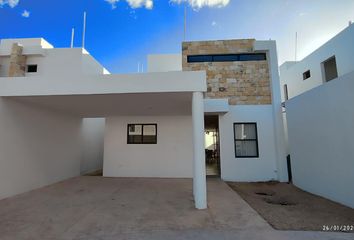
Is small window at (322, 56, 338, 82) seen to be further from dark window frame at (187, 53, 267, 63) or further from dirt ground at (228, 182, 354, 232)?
dirt ground at (228, 182, 354, 232)

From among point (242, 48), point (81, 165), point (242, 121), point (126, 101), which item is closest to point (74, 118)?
point (81, 165)

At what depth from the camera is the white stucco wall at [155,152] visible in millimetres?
9062

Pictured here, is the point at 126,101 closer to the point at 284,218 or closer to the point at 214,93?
the point at 214,93

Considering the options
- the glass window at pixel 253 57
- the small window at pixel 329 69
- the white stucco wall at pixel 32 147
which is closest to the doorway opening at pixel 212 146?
the glass window at pixel 253 57

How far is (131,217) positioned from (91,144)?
815 cm

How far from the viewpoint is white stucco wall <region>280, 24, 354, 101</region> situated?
9547 millimetres

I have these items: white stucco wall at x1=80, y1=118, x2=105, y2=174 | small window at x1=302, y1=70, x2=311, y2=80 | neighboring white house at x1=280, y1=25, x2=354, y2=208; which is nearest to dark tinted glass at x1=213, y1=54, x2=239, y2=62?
neighboring white house at x1=280, y1=25, x2=354, y2=208

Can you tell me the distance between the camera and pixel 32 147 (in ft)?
21.9

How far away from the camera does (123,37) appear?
12.9 metres

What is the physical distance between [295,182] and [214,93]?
4.64 m

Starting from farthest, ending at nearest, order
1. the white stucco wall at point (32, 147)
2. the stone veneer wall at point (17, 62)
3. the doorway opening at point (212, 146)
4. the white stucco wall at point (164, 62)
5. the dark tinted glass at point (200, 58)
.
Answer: the doorway opening at point (212, 146), the white stucco wall at point (164, 62), the stone veneer wall at point (17, 62), the dark tinted glass at point (200, 58), the white stucco wall at point (32, 147)

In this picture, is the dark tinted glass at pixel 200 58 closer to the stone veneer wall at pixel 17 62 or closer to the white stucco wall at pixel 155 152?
the white stucco wall at pixel 155 152

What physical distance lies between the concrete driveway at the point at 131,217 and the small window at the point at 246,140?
2.79 meters

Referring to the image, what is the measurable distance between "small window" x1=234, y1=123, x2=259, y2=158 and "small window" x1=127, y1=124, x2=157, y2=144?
146 inches
